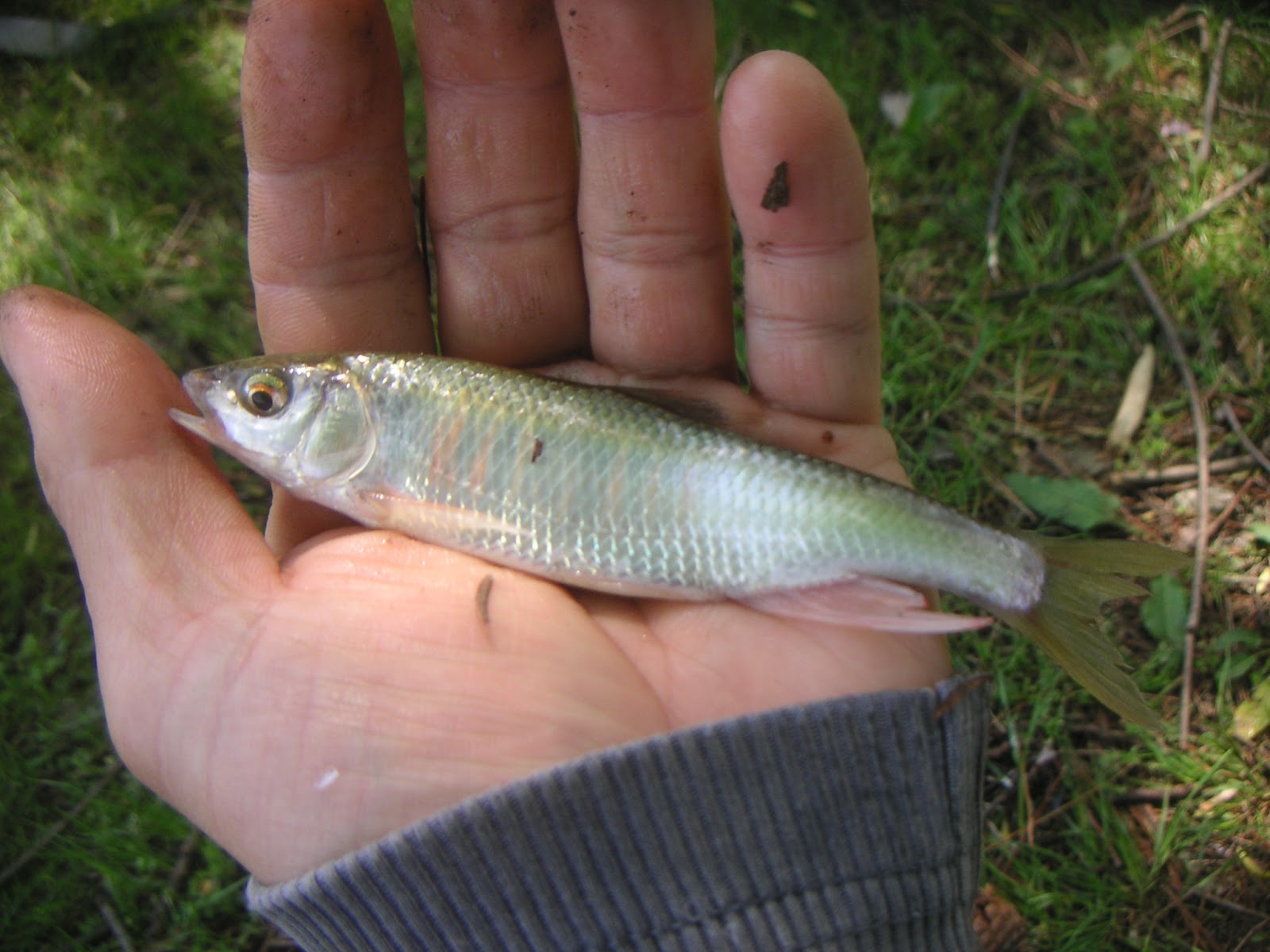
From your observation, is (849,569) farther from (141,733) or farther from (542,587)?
(141,733)

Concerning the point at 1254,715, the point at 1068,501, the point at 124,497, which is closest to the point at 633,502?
the point at 124,497

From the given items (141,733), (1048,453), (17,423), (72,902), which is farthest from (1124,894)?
(17,423)

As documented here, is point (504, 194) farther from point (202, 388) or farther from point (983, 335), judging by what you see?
point (983, 335)

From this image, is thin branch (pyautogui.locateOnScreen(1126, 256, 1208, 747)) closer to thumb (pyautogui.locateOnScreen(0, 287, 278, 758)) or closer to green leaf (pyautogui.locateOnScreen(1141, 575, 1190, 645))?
green leaf (pyautogui.locateOnScreen(1141, 575, 1190, 645))

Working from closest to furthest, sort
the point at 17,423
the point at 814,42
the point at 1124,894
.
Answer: the point at 1124,894 < the point at 17,423 < the point at 814,42

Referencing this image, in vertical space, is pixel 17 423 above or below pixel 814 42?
below

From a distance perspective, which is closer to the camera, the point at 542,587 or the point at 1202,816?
the point at 542,587
